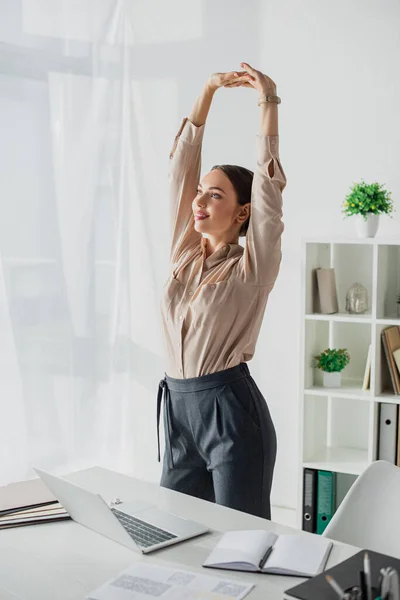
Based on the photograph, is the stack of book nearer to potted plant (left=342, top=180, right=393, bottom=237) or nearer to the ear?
the ear

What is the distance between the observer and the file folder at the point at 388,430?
135 inches

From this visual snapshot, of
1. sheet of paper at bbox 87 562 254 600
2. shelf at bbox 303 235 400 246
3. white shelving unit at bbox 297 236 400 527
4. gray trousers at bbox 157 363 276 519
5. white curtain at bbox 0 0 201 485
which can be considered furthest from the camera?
white curtain at bbox 0 0 201 485

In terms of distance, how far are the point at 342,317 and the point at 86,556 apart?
195cm

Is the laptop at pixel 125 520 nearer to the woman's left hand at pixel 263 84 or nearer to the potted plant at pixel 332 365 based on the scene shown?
the woman's left hand at pixel 263 84

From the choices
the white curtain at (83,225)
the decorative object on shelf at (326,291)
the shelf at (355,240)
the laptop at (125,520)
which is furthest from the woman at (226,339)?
the white curtain at (83,225)

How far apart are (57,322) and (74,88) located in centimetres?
117

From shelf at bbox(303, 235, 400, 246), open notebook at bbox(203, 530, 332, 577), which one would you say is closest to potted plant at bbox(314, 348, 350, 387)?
shelf at bbox(303, 235, 400, 246)

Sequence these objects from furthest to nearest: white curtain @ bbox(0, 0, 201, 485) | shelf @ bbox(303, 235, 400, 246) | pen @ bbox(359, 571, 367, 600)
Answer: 1. white curtain @ bbox(0, 0, 201, 485)
2. shelf @ bbox(303, 235, 400, 246)
3. pen @ bbox(359, 571, 367, 600)

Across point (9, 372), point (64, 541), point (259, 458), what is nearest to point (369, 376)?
point (259, 458)

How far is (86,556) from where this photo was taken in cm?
179

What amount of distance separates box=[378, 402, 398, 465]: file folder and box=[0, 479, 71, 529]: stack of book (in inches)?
67.2

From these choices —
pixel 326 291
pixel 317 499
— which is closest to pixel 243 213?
pixel 326 291

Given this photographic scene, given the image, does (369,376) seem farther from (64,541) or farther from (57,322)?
(64,541)

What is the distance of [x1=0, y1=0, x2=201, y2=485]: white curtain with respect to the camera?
3713mm
